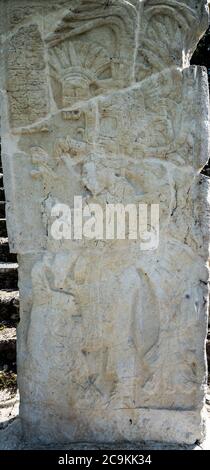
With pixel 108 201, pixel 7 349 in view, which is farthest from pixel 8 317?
pixel 108 201

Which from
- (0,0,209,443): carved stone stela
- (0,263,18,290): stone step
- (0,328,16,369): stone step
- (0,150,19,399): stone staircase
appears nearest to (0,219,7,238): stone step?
(0,150,19,399): stone staircase

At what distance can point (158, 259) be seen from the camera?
1.99 metres

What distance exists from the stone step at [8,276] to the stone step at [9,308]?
0.17 m

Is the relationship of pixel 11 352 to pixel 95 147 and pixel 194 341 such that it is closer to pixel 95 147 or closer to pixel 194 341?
pixel 194 341

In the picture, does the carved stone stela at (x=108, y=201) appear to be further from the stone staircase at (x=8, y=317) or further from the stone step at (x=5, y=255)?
the stone step at (x=5, y=255)

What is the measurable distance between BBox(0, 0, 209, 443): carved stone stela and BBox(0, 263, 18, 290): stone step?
3.79 feet

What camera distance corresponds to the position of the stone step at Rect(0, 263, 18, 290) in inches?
124

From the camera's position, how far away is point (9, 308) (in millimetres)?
2988

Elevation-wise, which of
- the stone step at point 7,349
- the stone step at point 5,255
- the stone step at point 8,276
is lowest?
the stone step at point 7,349

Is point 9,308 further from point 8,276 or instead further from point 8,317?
point 8,276

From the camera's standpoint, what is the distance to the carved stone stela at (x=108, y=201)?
1.84 meters

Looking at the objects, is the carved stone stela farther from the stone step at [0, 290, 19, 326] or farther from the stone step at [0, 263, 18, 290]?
the stone step at [0, 263, 18, 290]

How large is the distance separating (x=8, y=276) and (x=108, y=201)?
59.4 inches

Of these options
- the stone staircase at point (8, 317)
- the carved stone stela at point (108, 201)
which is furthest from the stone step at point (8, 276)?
the carved stone stela at point (108, 201)
